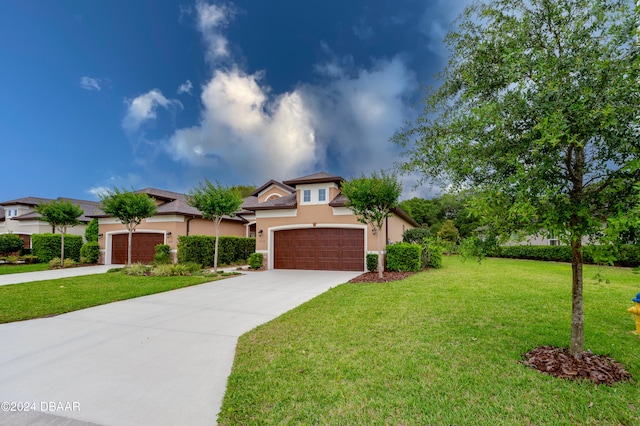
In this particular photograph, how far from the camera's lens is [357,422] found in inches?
102

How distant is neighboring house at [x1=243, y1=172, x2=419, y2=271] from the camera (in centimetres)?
1441

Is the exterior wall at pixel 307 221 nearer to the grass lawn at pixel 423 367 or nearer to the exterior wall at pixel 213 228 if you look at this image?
the exterior wall at pixel 213 228

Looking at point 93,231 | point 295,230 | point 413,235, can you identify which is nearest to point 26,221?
point 93,231

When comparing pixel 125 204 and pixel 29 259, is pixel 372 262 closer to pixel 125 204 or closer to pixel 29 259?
pixel 125 204

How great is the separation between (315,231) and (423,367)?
38.1ft

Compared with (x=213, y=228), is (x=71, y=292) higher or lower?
lower

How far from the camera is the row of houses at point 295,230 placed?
14.5 m

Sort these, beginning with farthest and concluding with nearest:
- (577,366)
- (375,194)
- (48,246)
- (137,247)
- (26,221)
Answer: (26,221), (48,246), (137,247), (375,194), (577,366)

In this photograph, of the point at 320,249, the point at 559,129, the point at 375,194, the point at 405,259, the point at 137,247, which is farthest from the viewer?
the point at 137,247

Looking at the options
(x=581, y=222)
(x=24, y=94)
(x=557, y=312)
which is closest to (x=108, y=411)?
(x=581, y=222)

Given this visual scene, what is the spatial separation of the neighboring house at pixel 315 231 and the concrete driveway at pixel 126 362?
7324 mm

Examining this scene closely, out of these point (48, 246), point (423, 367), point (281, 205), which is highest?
point (281, 205)

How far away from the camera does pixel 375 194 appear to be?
1125 cm

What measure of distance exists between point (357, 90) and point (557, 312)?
12.5 metres
